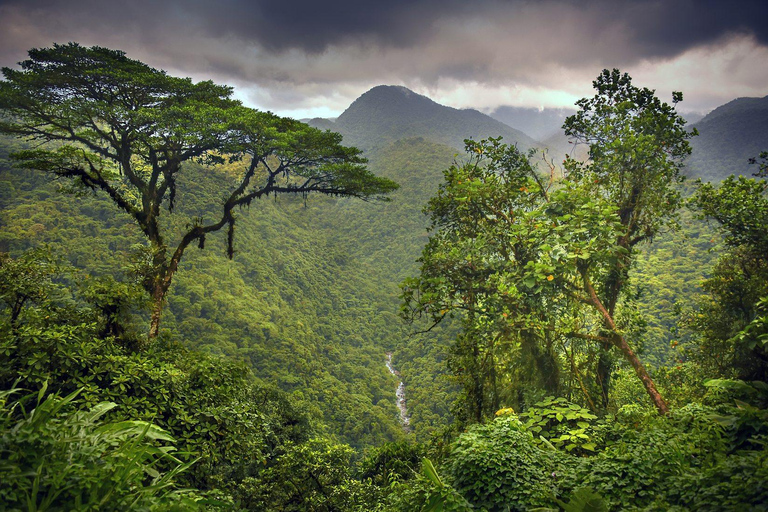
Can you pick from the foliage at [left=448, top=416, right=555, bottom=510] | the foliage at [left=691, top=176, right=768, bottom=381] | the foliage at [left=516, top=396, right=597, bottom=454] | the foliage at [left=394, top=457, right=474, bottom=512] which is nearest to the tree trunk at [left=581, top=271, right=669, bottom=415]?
the foliage at [left=516, top=396, right=597, bottom=454]

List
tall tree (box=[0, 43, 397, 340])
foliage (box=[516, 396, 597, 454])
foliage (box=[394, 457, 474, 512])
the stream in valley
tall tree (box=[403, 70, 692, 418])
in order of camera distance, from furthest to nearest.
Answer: the stream in valley, tall tree (box=[0, 43, 397, 340]), tall tree (box=[403, 70, 692, 418]), foliage (box=[516, 396, 597, 454]), foliage (box=[394, 457, 474, 512])

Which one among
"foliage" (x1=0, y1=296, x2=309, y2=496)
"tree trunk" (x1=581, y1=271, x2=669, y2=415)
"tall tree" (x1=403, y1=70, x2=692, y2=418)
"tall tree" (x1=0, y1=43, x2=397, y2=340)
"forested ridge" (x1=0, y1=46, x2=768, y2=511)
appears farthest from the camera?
"tall tree" (x1=0, y1=43, x2=397, y2=340)

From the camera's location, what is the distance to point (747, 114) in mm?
45344

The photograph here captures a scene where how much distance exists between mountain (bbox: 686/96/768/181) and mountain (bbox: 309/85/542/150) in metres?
48.5

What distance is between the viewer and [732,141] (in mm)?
43469

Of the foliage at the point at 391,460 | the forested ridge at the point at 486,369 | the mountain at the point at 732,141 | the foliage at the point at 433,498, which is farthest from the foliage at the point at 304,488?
the mountain at the point at 732,141

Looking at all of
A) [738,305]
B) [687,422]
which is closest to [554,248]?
[687,422]

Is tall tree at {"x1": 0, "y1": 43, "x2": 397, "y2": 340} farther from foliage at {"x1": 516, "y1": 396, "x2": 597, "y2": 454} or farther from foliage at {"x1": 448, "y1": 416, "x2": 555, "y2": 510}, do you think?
foliage at {"x1": 516, "y1": 396, "x2": 597, "y2": 454}

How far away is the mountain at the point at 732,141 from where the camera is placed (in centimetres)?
3904

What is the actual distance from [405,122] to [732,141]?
246 feet

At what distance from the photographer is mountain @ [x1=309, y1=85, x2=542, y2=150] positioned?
97500 millimetres

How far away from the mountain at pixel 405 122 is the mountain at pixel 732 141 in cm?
4845

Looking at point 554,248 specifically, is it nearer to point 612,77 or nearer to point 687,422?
point 687,422

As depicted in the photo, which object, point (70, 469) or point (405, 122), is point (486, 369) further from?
point (405, 122)
